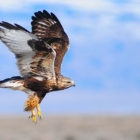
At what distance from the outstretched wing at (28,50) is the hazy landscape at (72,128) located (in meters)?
20.1

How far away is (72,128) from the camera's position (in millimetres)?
43531

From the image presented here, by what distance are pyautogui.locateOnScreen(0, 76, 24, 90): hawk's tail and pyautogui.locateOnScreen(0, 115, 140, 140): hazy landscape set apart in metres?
19.8

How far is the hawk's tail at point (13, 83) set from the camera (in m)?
18.9

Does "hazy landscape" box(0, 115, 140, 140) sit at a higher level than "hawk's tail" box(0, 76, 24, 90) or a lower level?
lower

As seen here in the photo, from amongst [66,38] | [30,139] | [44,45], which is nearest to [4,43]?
[44,45]

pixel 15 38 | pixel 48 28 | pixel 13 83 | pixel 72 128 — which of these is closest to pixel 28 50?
pixel 15 38

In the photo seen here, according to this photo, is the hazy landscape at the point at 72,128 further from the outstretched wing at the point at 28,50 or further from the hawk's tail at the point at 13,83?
the outstretched wing at the point at 28,50

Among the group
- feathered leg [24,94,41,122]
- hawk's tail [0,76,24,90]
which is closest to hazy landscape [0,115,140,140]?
hawk's tail [0,76,24,90]

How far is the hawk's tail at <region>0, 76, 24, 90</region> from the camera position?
1892 cm

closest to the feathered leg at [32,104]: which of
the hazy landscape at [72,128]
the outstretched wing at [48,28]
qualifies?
the outstretched wing at [48,28]

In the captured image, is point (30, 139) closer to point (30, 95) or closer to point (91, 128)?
point (91, 128)

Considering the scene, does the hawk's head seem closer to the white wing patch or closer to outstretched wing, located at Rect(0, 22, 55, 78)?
outstretched wing, located at Rect(0, 22, 55, 78)

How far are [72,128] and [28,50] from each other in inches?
993

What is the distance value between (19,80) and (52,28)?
2.90 meters
